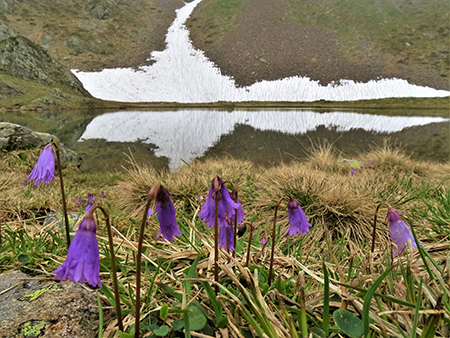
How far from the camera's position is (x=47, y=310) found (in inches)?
39.5

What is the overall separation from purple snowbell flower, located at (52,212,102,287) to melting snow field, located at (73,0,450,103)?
42.0m

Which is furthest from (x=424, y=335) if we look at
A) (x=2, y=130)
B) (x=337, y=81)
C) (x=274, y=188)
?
(x=337, y=81)

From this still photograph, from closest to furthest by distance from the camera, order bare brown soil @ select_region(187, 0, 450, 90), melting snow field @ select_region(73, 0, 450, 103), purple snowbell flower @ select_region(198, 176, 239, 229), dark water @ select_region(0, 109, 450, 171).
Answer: purple snowbell flower @ select_region(198, 176, 239, 229), dark water @ select_region(0, 109, 450, 171), melting snow field @ select_region(73, 0, 450, 103), bare brown soil @ select_region(187, 0, 450, 90)

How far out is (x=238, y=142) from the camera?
13.7 m

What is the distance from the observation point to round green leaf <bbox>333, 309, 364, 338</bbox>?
0.87 m

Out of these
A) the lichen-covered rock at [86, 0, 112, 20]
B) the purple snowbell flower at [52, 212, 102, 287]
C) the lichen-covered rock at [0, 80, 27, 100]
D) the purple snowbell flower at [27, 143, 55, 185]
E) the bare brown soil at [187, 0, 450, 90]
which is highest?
the lichen-covered rock at [86, 0, 112, 20]

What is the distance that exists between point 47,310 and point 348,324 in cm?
110

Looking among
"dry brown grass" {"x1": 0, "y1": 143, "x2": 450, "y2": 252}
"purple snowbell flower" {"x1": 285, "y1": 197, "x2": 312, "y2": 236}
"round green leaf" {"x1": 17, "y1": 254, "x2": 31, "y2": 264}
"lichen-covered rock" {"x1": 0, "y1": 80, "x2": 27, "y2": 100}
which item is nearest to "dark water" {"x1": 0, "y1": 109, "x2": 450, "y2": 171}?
"dry brown grass" {"x1": 0, "y1": 143, "x2": 450, "y2": 252}

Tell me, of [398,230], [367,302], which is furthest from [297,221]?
[367,302]

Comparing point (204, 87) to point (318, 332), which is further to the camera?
point (204, 87)

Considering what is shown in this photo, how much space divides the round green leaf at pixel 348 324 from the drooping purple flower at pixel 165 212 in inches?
24.1

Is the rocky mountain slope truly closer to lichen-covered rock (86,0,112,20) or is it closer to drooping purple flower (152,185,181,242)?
lichen-covered rock (86,0,112,20)

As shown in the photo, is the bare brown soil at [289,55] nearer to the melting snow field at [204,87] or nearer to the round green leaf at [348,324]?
the melting snow field at [204,87]

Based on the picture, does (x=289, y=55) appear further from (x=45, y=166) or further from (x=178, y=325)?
(x=178, y=325)
